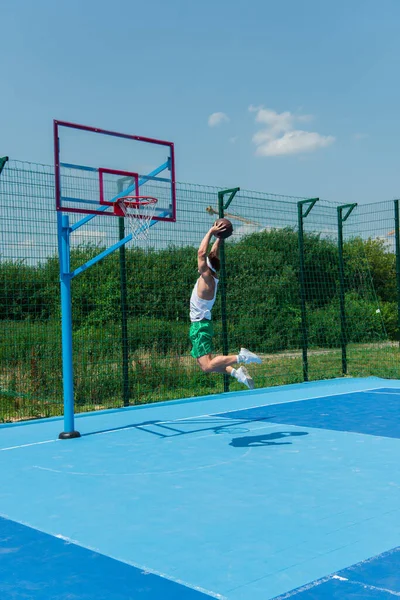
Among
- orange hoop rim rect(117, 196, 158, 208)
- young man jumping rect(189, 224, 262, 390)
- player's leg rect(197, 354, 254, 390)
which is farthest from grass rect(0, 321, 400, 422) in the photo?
player's leg rect(197, 354, 254, 390)

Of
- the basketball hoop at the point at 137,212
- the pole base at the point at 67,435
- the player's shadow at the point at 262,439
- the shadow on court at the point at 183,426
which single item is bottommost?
the player's shadow at the point at 262,439

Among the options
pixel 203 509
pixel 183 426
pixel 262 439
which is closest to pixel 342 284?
pixel 183 426

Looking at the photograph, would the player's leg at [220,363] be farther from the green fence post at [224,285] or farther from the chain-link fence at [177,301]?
the green fence post at [224,285]

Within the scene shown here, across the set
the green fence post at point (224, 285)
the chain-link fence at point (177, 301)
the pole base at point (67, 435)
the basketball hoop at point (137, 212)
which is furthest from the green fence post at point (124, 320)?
the pole base at point (67, 435)

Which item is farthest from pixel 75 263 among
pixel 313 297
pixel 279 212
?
pixel 313 297

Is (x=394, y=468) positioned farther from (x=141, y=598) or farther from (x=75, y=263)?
(x=75, y=263)

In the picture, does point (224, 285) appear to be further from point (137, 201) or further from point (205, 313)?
point (205, 313)

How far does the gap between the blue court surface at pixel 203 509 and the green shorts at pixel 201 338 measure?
37.4 inches

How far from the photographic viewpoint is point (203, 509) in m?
4.86

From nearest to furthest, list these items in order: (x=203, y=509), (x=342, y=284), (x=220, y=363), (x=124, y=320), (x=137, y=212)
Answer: (x=203, y=509) → (x=220, y=363) → (x=137, y=212) → (x=124, y=320) → (x=342, y=284)

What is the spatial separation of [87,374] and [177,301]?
1.85 meters

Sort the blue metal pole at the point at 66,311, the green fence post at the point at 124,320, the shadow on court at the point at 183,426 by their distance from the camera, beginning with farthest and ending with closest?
the green fence post at the point at 124,320 < the shadow on court at the point at 183,426 < the blue metal pole at the point at 66,311

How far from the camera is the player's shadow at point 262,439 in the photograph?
7.05m

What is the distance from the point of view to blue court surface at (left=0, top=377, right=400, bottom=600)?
357cm
